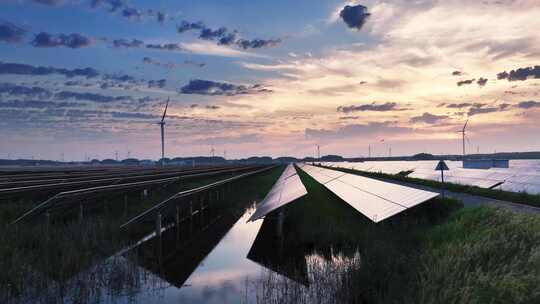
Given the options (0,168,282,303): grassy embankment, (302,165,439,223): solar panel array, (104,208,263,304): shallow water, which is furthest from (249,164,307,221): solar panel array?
(0,168,282,303): grassy embankment

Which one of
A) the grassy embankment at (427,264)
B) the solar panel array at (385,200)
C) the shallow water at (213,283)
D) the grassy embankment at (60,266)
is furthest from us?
the solar panel array at (385,200)

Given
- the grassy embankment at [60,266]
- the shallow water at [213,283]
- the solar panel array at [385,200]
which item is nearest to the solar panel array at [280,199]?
the shallow water at [213,283]

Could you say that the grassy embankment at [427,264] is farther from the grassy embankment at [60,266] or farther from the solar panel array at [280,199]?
the grassy embankment at [60,266]

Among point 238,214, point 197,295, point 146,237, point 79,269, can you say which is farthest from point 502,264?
point 238,214

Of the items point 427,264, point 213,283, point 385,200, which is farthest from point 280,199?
point 427,264

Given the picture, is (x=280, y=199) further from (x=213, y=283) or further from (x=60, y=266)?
(x=60, y=266)

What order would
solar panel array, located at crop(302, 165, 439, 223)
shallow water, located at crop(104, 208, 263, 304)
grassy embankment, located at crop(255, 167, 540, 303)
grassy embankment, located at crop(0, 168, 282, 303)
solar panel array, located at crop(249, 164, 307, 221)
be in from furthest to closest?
solar panel array, located at crop(249, 164, 307, 221) < solar panel array, located at crop(302, 165, 439, 223) < shallow water, located at crop(104, 208, 263, 304) < grassy embankment, located at crop(0, 168, 282, 303) < grassy embankment, located at crop(255, 167, 540, 303)

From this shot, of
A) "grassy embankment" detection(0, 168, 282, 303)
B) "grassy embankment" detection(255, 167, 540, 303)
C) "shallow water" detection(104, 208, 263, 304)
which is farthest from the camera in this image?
"shallow water" detection(104, 208, 263, 304)

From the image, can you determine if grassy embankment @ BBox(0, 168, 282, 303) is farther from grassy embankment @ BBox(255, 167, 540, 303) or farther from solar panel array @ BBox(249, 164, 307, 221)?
solar panel array @ BBox(249, 164, 307, 221)

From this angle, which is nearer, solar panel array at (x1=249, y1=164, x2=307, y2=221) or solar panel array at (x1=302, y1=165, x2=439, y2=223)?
solar panel array at (x1=302, y1=165, x2=439, y2=223)
